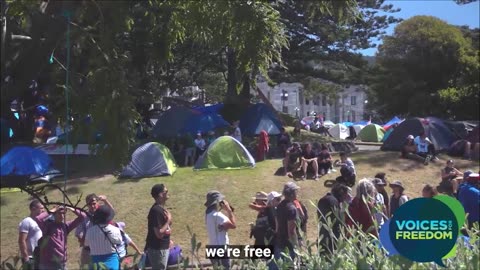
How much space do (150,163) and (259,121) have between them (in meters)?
Answer: 6.54

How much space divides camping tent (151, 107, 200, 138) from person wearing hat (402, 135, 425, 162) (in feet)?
22.0

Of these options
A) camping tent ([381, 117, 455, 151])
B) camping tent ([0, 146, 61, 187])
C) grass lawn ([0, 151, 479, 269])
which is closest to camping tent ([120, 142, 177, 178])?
grass lawn ([0, 151, 479, 269])

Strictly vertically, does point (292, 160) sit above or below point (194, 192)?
above

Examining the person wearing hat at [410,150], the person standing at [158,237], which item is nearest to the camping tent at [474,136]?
the person wearing hat at [410,150]

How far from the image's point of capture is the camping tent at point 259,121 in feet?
69.1

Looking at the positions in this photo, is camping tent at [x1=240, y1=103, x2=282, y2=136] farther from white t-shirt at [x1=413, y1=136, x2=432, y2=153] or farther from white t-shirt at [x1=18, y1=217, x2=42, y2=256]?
white t-shirt at [x1=18, y1=217, x2=42, y2=256]

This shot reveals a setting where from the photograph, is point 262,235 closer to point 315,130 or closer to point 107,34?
point 107,34

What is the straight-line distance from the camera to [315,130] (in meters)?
29.8

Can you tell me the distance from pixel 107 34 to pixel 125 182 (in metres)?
12.1

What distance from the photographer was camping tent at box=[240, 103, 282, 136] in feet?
69.1

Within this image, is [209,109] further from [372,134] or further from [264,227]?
[264,227]

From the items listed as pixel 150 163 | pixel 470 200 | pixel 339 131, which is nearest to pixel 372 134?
pixel 339 131

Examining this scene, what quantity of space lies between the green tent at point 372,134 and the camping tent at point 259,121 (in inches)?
445

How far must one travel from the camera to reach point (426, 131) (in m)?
19.2
